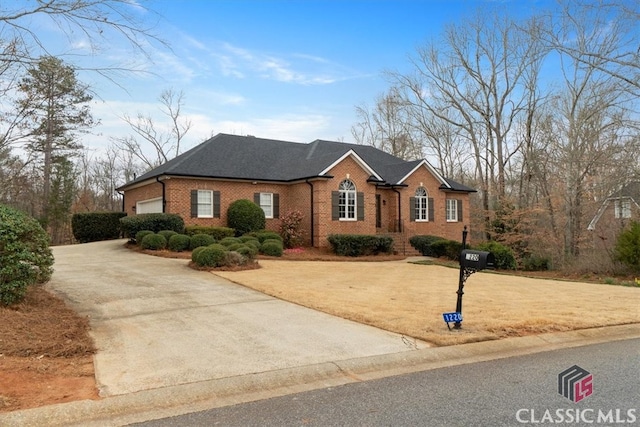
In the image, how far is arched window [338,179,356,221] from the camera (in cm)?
2235

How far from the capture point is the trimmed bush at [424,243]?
2339 cm

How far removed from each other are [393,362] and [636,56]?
46.4 ft

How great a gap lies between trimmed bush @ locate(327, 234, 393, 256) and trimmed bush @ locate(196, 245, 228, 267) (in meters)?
7.92

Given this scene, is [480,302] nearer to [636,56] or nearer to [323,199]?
[636,56]

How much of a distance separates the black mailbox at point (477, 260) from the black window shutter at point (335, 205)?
1536 centimetres

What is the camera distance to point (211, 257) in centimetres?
1342

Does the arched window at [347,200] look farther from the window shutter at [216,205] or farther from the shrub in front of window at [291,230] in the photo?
the window shutter at [216,205]

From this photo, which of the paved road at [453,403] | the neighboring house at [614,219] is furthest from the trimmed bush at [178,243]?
the neighboring house at [614,219]

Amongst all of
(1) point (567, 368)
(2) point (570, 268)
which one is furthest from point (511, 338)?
(2) point (570, 268)

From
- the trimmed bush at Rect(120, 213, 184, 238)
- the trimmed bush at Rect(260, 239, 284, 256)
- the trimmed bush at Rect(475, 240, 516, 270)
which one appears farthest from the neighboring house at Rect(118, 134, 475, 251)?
the trimmed bush at Rect(475, 240, 516, 270)

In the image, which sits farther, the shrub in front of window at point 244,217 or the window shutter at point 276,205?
the window shutter at point 276,205

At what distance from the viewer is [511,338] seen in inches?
259

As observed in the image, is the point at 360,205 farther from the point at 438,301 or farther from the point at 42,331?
the point at 42,331

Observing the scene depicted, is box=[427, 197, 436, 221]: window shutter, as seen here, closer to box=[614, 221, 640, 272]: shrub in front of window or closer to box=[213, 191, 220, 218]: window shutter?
box=[614, 221, 640, 272]: shrub in front of window
